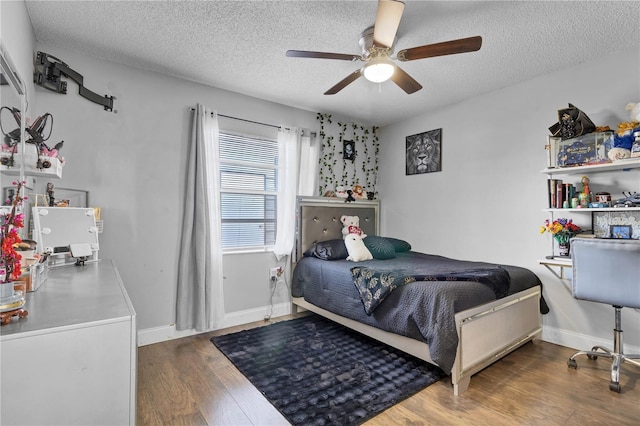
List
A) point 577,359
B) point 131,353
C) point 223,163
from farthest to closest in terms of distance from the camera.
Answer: point 223,163
point 577,359
point 131,353

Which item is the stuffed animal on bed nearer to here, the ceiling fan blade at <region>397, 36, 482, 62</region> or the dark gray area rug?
the dark gray area rug

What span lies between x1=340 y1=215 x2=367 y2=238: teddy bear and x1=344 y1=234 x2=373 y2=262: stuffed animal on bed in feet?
0.97

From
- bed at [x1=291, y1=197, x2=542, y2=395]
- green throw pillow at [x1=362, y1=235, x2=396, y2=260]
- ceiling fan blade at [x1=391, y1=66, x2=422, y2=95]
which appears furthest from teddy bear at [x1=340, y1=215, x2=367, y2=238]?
ceiling fan blade at [x1=391, y1=66, x2=422, y2=95]

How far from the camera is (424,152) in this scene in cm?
403

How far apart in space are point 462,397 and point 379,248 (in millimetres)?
1613

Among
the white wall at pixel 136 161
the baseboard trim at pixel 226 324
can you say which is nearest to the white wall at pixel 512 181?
the baseboard trim at pixel 226 324

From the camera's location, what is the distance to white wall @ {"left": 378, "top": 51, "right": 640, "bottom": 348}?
2.63 meters

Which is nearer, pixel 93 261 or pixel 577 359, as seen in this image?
pixel 93 261

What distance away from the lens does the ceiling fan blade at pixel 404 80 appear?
2.31m

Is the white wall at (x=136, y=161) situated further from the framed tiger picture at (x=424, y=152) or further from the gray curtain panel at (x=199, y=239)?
the framed tiger picture at (x=424, y=152)

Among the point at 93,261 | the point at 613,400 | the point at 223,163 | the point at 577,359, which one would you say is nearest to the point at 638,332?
the point at 577,359

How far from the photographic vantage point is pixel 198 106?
3.08 m

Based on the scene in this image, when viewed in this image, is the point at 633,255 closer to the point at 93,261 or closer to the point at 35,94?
the point at 93,261

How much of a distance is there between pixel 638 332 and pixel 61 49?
Answer: 505 cm
